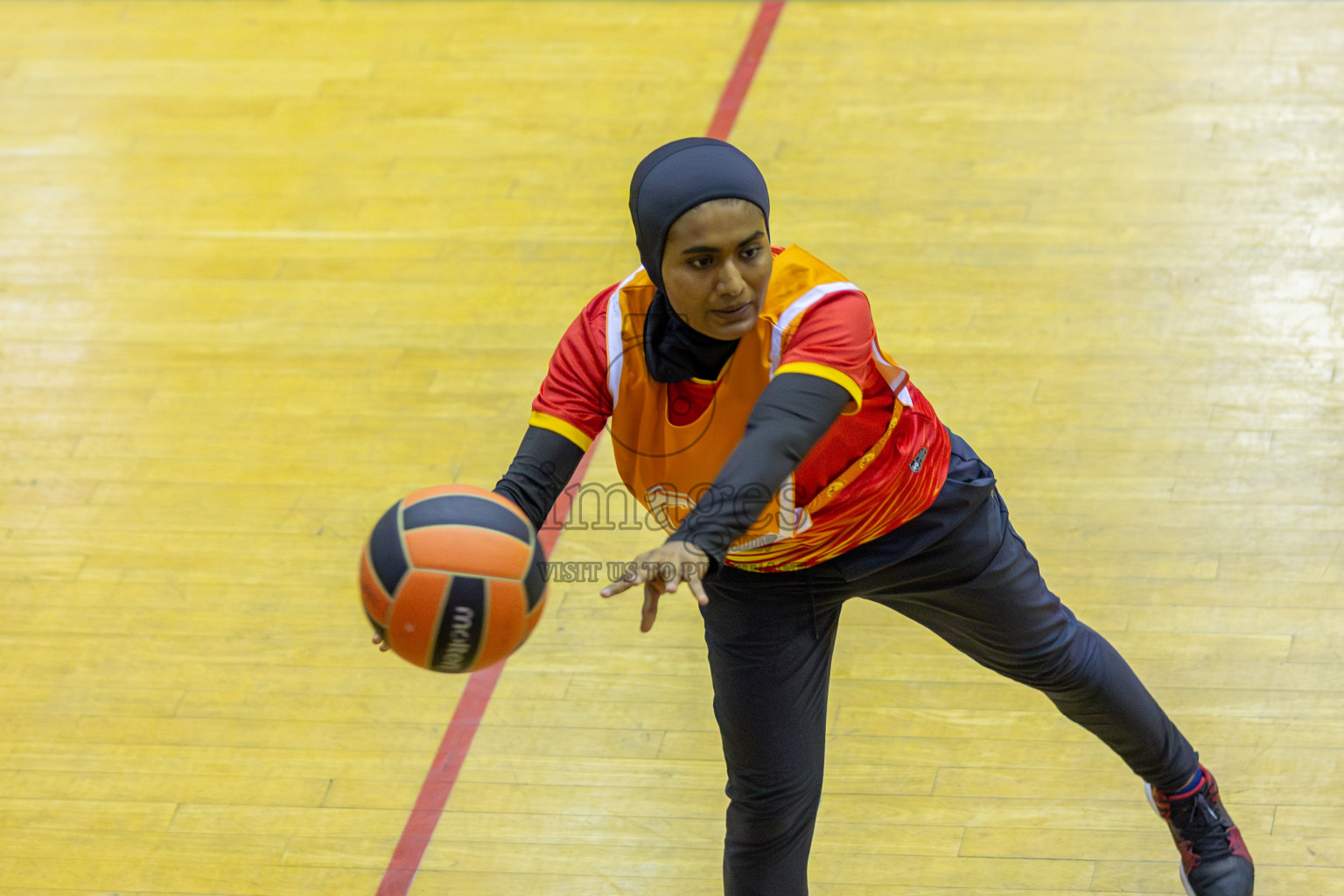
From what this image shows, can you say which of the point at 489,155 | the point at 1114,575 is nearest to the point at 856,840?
the point at 1114,575

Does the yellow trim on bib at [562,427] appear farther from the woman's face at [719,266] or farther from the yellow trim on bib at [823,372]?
the yellow trim on bib at [823,372]

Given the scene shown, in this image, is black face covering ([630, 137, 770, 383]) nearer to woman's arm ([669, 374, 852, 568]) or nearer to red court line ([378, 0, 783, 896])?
woman's arm ([669, 374, 852, 568])

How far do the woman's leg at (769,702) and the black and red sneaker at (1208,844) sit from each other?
909mm

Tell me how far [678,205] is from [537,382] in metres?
2.60

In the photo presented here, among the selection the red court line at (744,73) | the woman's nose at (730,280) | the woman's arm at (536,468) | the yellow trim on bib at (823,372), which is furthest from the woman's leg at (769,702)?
the red court line at (744,73)

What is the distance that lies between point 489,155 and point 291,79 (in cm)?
139

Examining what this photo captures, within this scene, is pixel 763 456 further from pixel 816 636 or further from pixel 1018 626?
pixel 1018 626

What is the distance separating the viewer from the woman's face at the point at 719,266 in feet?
7.62

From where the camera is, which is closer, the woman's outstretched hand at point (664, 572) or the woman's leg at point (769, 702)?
the woman's outstretched hand at point (664, 572)

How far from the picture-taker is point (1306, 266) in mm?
4910

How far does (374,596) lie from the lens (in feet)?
7.84

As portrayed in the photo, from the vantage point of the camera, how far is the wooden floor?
347 centimetres

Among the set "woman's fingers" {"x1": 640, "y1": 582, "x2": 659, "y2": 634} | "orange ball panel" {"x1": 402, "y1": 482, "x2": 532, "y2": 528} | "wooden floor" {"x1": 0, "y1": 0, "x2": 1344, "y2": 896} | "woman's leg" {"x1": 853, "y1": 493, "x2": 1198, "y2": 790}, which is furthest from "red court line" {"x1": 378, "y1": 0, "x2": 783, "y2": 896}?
"woman's fingers" {"x1": 640, "y1": 582, "x2": 659, "y2": 634}

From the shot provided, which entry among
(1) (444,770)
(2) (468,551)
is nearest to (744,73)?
(1) (444,770)
